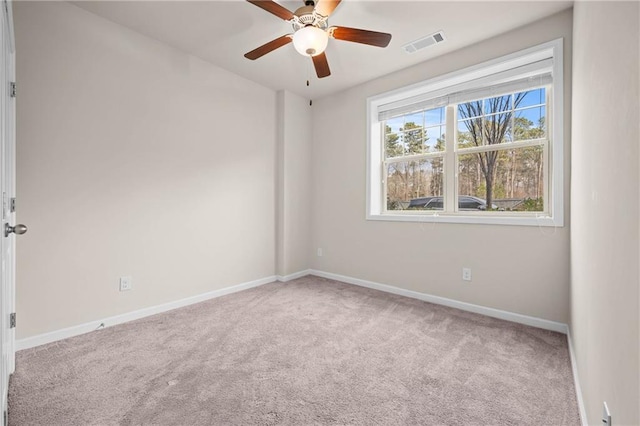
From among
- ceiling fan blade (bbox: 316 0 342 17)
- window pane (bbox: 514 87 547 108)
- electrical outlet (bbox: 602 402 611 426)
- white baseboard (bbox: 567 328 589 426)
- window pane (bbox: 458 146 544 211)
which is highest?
ceiling fan blade (bbox: 316 0 342 17)

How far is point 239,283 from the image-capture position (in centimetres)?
368

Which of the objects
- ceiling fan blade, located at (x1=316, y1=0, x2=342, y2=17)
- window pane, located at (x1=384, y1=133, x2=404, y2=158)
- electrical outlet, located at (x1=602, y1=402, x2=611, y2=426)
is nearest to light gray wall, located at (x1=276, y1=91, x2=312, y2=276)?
window pane, located at (x1=384, y1=133, x2=404, y2=158)

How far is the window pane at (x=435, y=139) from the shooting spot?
11.1ft

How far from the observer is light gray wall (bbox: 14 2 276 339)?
7.36 ft

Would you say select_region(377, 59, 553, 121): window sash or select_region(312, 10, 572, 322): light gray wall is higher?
select_region(377, 59, 553, 121): window sash

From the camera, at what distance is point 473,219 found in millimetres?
2967

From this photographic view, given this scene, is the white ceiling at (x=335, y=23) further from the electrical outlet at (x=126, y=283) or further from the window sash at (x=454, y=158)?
the electrical outlet at (x=126, y=283)

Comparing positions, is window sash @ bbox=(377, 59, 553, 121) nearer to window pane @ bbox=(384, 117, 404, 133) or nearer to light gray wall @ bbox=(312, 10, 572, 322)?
window pane @ bbox=(384, 117, 404, 133)

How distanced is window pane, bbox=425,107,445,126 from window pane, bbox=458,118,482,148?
0.70 feet

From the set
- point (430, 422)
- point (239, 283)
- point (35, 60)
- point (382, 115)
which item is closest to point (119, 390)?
point (430, 422)

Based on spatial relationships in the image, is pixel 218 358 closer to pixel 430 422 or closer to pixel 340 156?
pixel 430 422

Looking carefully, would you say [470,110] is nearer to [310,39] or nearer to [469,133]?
[469,133]

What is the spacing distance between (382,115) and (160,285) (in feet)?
10.4

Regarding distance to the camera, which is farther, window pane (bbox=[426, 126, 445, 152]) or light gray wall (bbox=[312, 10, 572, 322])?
window pane (bbox=[426, 126, 445, 152])
